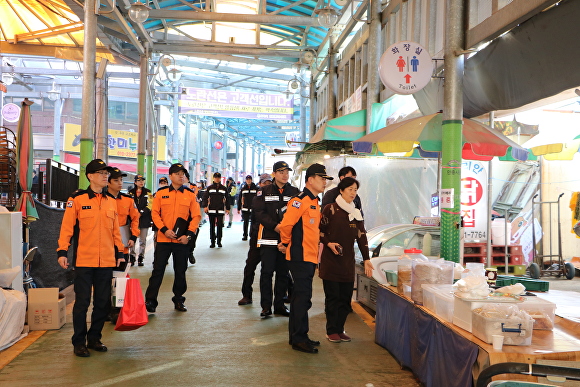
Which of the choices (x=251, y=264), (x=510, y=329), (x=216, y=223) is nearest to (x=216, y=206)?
(x=216, y=223)

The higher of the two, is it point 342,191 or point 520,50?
point 520,50

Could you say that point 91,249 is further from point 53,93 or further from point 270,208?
point 53,93

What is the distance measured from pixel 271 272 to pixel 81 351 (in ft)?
8.52

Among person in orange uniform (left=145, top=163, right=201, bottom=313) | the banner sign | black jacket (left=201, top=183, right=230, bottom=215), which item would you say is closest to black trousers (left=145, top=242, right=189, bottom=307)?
person in orange uniform (left=145, top=163, right=201, bottom=313)

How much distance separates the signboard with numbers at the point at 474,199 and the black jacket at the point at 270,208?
4.19 m

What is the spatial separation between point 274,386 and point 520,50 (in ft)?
17.1

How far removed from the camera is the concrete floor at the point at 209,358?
469 centimetres

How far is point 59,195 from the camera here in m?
10.8

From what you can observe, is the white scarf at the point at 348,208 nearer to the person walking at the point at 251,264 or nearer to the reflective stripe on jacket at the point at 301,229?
the reflective stripe on jacket at the point at 301,229

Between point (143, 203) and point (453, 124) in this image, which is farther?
point (143, 203)

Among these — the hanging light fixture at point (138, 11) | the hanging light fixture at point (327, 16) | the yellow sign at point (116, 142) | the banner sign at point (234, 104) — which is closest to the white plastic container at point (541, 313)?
the hanging light fixture at point (327, 16)

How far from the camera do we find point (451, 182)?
7520 millimetres

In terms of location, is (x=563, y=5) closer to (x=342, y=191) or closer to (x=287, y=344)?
(x=342, y=191)

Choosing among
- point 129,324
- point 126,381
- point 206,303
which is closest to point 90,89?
point 206,303
